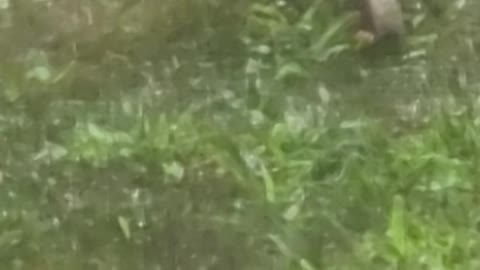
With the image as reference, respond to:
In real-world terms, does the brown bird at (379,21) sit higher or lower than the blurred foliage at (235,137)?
higher

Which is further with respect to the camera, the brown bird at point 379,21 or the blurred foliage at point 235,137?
the brown bird at point 379,21

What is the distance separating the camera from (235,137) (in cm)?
152

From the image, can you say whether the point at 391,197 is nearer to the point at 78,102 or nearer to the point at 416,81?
the point at 416,81

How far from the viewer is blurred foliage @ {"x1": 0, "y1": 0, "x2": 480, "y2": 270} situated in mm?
1420

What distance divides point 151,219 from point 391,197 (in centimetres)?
32

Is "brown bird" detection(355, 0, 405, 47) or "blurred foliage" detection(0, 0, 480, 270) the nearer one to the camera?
"blurred foliage" detection(0, 0, 480, 270)

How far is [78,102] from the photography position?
1562mm

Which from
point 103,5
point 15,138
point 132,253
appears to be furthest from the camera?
point 103,5

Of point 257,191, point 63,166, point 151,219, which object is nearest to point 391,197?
point 257,191

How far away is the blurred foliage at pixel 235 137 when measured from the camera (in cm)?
142

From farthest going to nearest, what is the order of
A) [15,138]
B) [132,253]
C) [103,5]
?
[103,5], [15,138], [132,253]

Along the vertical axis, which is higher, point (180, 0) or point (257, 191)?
point (180, 0)

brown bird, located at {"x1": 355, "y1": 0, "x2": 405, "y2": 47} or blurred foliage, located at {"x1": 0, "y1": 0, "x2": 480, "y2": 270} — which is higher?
brown bird, located at {"x1": 355, "y1": 0, "x2": 405, "y2": 47}

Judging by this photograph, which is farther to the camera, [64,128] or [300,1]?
[300,1]
